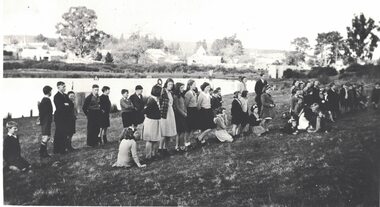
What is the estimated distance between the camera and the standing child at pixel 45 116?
6.43m

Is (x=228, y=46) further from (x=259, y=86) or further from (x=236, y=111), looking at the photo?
(x=236, y=111)

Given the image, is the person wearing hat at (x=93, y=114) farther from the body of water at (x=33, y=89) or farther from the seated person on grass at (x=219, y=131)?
the seated person on grass at (x=219, y=131)

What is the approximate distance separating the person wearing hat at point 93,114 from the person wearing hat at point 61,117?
0.28 metres

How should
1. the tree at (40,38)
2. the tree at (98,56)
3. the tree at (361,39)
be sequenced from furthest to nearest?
the tree at (98,56) → the tree at (40,38) → the tree at (361,39)

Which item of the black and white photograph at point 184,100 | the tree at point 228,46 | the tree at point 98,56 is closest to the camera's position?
the black and white photograph at point 184,100

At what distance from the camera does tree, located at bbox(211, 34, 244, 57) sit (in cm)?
631

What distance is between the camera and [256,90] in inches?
261

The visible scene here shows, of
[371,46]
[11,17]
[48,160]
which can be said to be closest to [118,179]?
[48,160]

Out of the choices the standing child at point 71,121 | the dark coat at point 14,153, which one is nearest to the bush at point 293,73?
the standing child at point 71,121

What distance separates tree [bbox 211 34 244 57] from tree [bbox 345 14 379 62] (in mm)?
1604

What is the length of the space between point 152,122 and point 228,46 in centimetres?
159

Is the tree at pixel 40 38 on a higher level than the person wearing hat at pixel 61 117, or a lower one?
higher

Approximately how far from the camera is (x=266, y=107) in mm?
6516

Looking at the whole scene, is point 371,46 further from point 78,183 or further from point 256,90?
point 78,183
